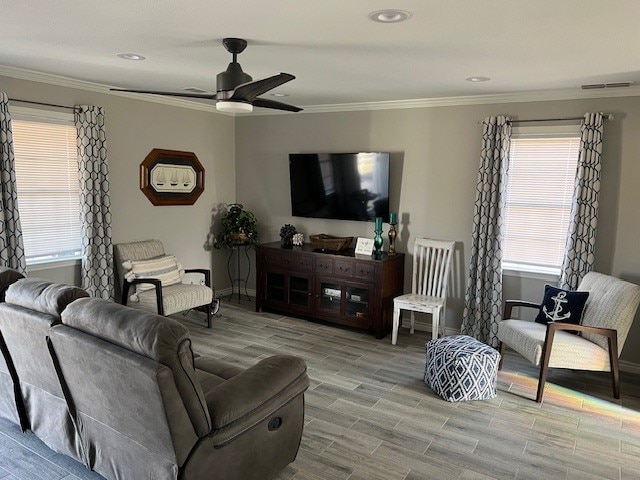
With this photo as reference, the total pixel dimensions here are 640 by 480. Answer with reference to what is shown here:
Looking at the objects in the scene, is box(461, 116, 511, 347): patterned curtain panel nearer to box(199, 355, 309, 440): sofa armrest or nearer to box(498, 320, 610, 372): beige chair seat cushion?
box(498, 320, 610, 372): beige chair seat cushion

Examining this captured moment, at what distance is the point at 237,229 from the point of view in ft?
19.6

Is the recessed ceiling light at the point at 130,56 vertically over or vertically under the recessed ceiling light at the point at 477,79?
over

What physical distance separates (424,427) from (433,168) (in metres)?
2.78

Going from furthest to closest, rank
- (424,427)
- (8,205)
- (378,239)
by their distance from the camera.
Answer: (378,239)
(8,205)
(424,427)

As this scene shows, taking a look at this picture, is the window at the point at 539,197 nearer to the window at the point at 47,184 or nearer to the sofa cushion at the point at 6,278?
the sofa cushion at the point at 6,278

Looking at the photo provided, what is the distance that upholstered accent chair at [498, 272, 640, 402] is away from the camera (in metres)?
3.56

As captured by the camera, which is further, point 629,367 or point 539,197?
point 539,197

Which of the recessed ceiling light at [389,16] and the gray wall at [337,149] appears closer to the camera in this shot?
the recessed ceiling light at [389,16]

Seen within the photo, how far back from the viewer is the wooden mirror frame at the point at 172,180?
5.27 m

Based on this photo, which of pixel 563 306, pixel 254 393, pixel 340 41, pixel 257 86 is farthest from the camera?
pixel 563 306

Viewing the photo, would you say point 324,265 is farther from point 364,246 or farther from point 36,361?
point 36,361

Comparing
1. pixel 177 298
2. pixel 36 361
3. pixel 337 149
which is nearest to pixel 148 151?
pixel 177 298

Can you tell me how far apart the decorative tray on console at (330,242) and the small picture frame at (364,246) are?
183 millimetres

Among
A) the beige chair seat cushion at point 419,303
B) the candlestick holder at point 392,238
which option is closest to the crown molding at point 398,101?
the candlestick holder at point 392,238
